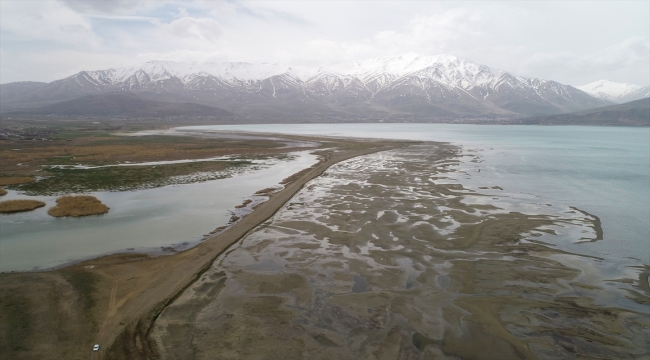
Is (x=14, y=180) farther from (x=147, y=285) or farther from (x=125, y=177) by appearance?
(x=147, y=285)

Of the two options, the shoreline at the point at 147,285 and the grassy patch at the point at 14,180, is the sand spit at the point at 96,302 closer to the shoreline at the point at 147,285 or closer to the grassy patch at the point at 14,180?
the shoreline at the point at 147,285

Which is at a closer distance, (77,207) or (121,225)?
(121,225)

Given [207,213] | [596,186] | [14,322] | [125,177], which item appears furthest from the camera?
[125,177]

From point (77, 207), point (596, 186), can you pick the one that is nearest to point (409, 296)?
point (77, 207)

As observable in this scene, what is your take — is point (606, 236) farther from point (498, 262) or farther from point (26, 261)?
point (26, 261)

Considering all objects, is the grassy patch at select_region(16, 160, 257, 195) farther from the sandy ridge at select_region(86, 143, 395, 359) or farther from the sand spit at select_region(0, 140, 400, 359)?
the sand spit at select_region(0, 140, 400, 359)

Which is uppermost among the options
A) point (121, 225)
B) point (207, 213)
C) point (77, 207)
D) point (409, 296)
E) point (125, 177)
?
point (125, 177)

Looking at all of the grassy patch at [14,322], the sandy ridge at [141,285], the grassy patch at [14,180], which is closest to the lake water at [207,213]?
the sandy ridge at [141,285]
